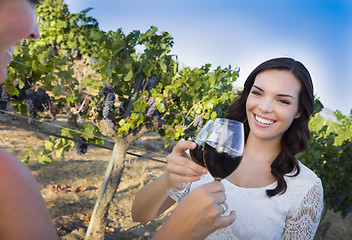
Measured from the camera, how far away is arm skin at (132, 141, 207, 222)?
1299 mm

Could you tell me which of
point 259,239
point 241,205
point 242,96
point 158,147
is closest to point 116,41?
point 242,96

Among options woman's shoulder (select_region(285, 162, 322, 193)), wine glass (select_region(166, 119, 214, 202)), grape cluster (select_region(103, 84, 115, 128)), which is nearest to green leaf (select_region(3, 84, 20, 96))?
grape cluster (select_region(103, 84, 115, 128))

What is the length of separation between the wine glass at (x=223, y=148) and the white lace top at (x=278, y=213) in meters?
0.52

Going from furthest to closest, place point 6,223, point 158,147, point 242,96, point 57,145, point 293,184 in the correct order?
point 158,147 → point 57,145 → point 242,96 → point 293,184 → point 6,223

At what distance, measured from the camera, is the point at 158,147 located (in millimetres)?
8570

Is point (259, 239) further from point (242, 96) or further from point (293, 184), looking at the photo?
point (242, 96)

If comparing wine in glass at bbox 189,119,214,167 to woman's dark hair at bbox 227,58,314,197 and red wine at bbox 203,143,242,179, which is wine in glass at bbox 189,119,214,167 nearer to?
red wine at bbox 203,143,242,179

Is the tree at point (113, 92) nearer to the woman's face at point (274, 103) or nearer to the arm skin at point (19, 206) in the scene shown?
the woman's face at point (274, 103)

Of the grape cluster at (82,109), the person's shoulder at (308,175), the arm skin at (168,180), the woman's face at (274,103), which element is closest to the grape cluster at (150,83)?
the grape cluster at (82,109)

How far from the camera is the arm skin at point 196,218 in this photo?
933 mm

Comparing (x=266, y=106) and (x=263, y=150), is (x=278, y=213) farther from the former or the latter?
(x=266, y=106)

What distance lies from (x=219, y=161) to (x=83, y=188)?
13.4 ft

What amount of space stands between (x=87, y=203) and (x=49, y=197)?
0.61 m

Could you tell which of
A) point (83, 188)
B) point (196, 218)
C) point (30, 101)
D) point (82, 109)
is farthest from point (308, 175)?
point (83, 188)
